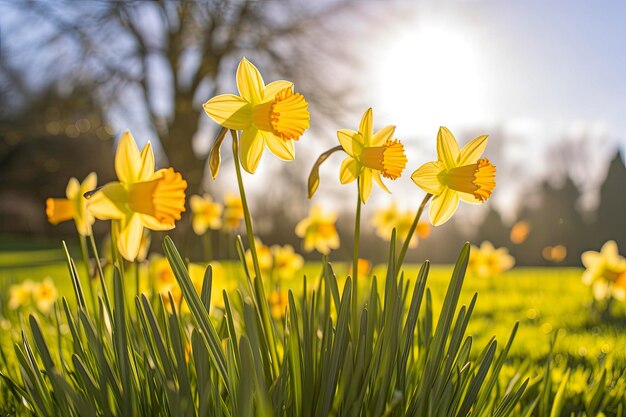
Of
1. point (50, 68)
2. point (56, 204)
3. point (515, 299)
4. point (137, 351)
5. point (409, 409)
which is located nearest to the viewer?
point (409, 409)

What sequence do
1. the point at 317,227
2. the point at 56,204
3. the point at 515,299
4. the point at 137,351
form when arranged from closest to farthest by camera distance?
1. the point at 137,351
2. the point at 56,204
3. the point at 317,227
4. the point at 515,299

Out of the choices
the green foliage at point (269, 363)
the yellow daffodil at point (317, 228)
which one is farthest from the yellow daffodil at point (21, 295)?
the green foliage at point (269, 363)

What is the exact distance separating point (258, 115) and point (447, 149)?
1.25ft

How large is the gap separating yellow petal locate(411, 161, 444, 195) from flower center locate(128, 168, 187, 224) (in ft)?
1.47

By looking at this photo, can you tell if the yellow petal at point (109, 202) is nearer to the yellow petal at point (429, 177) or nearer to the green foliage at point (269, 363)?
the green foliage at point (269, 363)

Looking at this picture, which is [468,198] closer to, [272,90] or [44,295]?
[272,90]

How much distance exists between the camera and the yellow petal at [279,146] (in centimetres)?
A: 106

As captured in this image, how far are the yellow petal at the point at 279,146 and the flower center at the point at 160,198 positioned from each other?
197 mm

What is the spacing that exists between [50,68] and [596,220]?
15.4m

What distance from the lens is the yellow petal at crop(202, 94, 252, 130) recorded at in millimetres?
1031

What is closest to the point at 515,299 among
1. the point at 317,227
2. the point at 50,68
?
the point at 317,227

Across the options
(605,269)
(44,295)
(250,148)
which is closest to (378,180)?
(250,148)

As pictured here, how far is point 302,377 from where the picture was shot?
103cm

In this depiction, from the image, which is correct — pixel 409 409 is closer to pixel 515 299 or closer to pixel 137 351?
pixel 137 351
